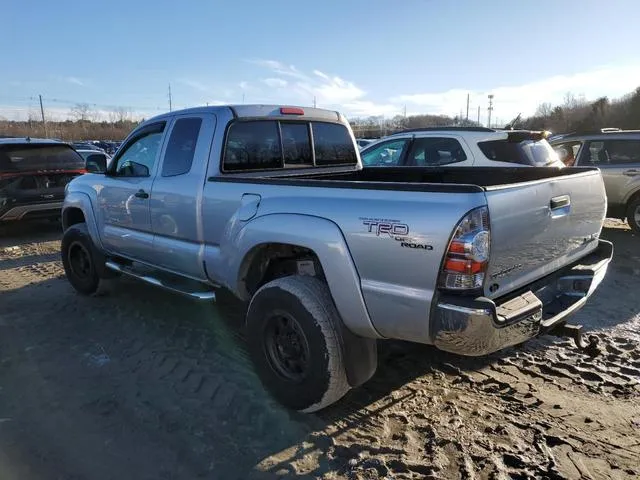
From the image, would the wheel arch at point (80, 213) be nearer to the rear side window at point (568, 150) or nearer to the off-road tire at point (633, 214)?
the rear side window at point (568, 150)

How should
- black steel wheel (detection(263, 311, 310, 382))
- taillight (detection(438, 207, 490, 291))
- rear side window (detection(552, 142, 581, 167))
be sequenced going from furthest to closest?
rear side window (detection(552, 142, 581, 167)) → black steel wheel (detection(263, 311, 310, 382)) → taillight (detection(438, 207, 490, 291))

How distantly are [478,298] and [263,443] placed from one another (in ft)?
5.19

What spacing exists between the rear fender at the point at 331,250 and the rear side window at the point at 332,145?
1.67 meters

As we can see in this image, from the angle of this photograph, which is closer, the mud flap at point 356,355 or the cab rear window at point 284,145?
the mud flap at point 356,355

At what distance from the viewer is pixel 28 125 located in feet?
256

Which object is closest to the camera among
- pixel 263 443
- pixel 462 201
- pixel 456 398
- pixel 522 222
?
pixel 462 201

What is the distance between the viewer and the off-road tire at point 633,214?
28.9 ft

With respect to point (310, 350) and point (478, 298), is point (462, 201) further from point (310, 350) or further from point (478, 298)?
point (310, 350)

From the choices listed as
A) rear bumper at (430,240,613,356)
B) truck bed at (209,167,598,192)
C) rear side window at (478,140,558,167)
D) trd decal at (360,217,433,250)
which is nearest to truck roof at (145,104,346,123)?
truck bed at (209,167,598,192)

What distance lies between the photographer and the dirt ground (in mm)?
2845

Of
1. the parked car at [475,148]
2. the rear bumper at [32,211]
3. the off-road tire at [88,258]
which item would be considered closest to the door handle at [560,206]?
the parked car at [475,148]

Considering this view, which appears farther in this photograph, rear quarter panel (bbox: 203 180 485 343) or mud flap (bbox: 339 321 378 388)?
mud flap (bbox: 339 321 378 388)

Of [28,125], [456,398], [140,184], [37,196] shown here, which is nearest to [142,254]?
[140,184]

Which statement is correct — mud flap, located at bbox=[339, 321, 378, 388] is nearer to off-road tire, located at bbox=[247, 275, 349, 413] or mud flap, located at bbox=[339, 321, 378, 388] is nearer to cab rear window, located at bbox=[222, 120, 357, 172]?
off-road tire, located at bbox=[247, 275, 349, 413]
